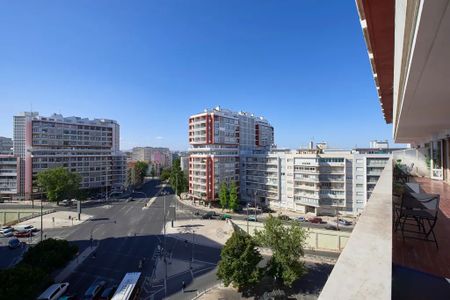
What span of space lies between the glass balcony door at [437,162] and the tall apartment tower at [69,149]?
52.4 m

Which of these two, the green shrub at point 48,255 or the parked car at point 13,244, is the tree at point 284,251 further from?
the parked car at point 13,244

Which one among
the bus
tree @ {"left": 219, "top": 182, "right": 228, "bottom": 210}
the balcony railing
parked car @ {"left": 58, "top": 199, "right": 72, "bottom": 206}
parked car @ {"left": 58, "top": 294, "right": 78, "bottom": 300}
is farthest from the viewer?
parked car @ {"left": 58, "top": 199, "right": 72, "bottom": 206}

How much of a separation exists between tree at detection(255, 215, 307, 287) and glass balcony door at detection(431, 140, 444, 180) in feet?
26.8

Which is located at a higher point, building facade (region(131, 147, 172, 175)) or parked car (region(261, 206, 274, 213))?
building facade (region(131, 147, 172, 175))

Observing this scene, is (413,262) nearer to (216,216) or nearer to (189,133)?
(216,216)

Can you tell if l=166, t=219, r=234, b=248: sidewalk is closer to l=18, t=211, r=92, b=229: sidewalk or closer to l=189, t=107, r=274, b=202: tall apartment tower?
l=189, t=107, r=274, b=202: tall apartment tower

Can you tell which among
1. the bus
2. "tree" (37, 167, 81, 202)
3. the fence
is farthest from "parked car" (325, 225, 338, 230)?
"tree" (37, 167, 81, 202)

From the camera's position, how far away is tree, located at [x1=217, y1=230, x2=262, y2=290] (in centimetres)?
1518

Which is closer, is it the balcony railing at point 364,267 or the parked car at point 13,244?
the balcony railing at point 364,267

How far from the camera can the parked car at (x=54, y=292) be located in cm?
1443

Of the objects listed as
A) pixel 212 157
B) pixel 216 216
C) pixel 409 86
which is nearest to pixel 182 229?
pixel 216 216

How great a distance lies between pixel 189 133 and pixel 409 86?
138ft

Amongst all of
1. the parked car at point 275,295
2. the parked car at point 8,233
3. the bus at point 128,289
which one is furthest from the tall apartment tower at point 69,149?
the parked car at point 275,295

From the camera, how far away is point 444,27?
7.34 feet
